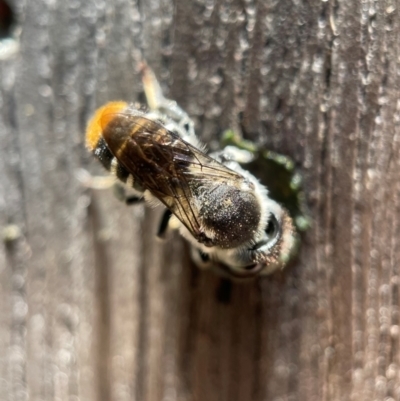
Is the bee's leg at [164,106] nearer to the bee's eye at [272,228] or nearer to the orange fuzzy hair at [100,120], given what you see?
the orange fuzzy hair at [100,120]

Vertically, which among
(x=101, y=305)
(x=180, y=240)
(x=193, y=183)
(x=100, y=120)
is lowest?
(x=101, y=305)

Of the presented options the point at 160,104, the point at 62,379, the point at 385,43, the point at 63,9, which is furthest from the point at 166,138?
the point at 62,379

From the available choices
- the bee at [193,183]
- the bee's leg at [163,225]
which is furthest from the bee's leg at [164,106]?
the bee's leg at [163,225]

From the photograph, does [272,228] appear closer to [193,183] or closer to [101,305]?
[193,183]

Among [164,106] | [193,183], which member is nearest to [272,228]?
[193,183]

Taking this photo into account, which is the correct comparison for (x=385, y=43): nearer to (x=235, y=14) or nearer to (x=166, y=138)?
(x=235, y=14)

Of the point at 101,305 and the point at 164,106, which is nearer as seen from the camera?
the point at 164,106
